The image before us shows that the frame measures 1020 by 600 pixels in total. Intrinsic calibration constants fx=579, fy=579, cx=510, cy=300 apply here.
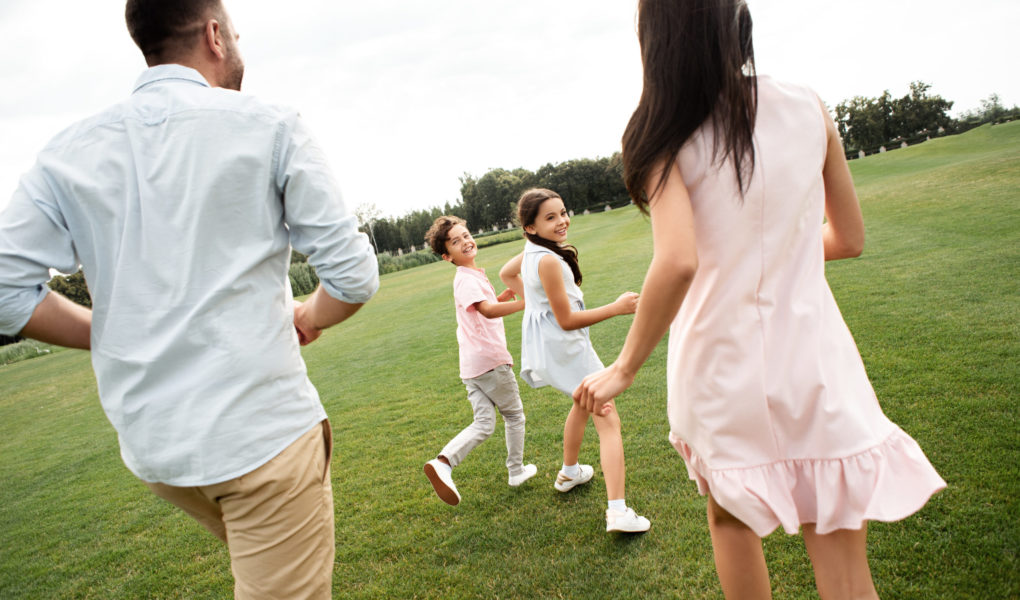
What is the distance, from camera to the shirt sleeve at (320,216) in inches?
63.0

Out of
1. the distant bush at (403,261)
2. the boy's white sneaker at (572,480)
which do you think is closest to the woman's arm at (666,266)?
the boy's white sneaker at (572,480)

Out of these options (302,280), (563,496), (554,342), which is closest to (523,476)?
(563,496)

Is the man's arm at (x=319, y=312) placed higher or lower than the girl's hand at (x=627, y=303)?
higher

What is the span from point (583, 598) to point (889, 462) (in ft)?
6.33

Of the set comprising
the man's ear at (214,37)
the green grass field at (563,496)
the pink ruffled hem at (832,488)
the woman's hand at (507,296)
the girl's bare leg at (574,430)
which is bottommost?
the green grass field at (563,496)

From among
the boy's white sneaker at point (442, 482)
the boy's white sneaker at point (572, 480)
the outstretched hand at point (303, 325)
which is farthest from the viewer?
the boy's white sneaker at point (572, 480)

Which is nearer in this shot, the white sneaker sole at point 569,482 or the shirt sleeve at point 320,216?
the shirt sleeve at point 320,216

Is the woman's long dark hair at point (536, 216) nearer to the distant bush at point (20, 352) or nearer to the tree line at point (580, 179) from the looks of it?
the distant bush at point (20, 352)

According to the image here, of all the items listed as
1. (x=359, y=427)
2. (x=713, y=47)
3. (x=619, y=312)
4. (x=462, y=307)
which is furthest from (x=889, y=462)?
(x=359, y=427)

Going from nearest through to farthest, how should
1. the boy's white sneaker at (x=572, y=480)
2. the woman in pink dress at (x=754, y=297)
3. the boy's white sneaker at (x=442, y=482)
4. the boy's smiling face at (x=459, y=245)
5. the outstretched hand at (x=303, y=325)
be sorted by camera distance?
the woman in pink dress at (x=754, y=297), the outstretched hand at (x=303, y=325), the boy's white sneaker at (x=442, y=482), the boy's white sneaker at (x=572, y=480), the boy's smiling face at (x=459, y=245)

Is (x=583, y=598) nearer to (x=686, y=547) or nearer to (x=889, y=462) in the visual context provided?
(x=686, y=547)

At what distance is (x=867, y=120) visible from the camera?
2894 inches

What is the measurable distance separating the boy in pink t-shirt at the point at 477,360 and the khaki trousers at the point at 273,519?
2.44 m

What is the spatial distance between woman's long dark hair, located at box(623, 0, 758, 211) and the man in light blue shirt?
0.91 metres
